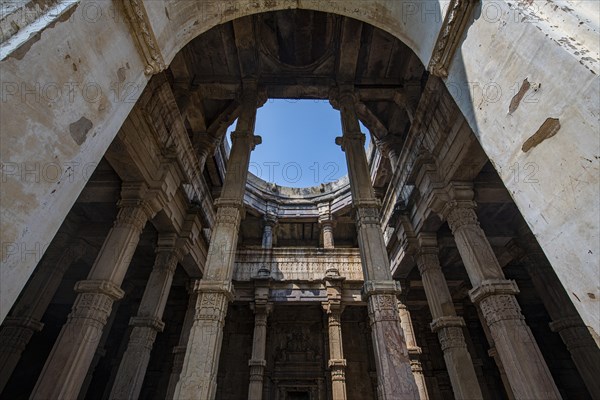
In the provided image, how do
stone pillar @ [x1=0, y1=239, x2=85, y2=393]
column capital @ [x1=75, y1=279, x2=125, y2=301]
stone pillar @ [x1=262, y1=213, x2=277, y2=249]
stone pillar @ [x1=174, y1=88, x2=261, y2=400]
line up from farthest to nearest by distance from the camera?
stone pillar @ [x1=262, y1=213, x2=277, y2=249], stone pillar @ [x1=0, y1=239, x2=85, y2=393], column capital @ [x1=75, y1=279, x2=125, y2=301], stone pillar @ [x1=174, y1=88, x2=261, y2=400]

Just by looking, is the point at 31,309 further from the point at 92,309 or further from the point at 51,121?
the point at 51,121

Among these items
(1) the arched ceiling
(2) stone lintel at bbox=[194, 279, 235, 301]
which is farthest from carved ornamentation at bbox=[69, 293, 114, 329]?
(1) the arched ceiling

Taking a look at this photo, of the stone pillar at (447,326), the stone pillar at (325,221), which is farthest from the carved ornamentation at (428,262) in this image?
the stone pillar at (325,221)

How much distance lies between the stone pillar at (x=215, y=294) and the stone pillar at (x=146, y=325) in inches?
118

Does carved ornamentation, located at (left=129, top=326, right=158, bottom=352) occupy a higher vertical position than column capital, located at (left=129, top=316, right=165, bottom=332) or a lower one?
lower

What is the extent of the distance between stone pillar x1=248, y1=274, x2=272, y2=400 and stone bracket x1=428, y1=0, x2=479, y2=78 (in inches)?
358

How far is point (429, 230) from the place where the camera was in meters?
7.84

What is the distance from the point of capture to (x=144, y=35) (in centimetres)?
346

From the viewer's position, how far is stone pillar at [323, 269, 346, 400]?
9281 mm

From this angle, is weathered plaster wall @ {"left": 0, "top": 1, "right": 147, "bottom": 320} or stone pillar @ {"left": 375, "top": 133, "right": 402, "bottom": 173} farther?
stone pillar @ {"left": 375, "top": 133, "right": 402, "bottom": 173}

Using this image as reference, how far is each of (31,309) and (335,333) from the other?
7.83 meters

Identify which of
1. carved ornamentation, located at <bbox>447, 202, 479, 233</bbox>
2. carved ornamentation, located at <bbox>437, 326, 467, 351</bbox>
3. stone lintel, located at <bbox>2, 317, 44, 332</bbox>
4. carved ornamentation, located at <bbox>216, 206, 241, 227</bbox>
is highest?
carved ornamentation, located at <bbox>447, 202, 479, 233</bbox>

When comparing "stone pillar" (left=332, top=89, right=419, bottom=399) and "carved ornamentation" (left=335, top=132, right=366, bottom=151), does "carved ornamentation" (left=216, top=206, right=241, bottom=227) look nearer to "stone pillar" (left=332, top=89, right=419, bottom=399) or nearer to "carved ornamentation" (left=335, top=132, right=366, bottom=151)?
"stone pillar" (left=332, top=89, right=419, bottom=399)

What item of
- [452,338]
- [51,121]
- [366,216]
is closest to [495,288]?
[452,338]
